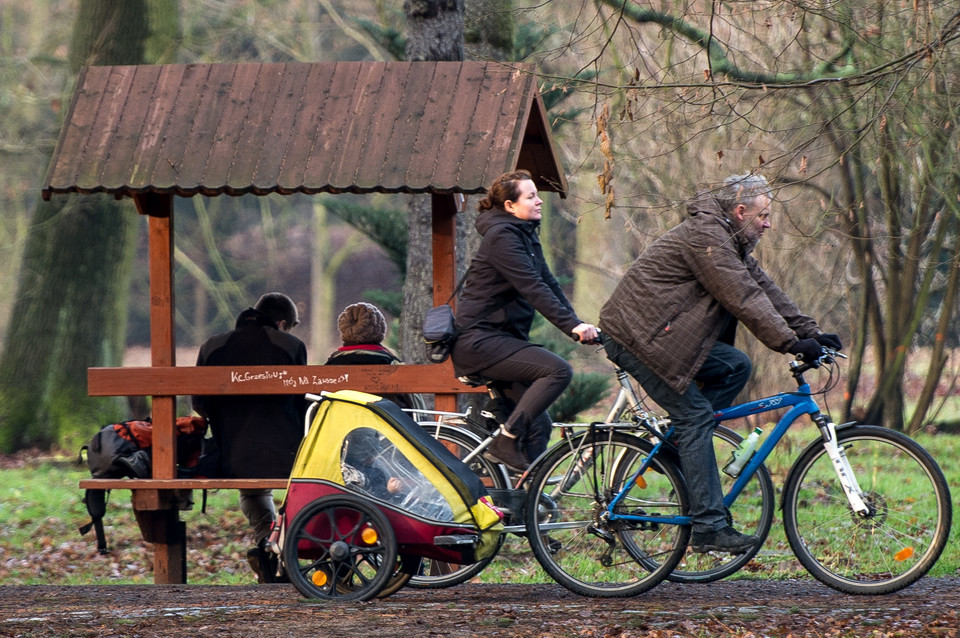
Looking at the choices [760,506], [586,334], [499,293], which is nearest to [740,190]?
[586,334]

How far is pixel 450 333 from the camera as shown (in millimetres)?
5957

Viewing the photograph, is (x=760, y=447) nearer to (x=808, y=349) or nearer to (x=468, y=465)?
(x=808, y=349)

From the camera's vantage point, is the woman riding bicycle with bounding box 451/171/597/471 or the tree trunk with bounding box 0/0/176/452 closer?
the woman riding bicycle with bounding box 451/171/597/471

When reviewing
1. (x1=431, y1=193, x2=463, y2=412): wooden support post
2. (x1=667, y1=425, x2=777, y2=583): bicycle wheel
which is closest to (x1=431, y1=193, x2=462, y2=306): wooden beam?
(x1=431, y1=193, x2=463, y2=412): wooden support post

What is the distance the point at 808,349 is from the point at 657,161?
8.41 meters

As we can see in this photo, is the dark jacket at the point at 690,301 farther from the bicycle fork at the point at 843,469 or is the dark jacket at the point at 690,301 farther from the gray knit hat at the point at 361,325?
the gray knit hat at the point at 361,325

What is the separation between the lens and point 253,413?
24.8 feet

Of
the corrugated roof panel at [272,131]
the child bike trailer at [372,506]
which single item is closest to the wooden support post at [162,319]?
the corrugated roof panel at [272,131]

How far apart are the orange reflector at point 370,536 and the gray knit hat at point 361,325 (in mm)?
2105

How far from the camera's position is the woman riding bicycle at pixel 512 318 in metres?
5.82

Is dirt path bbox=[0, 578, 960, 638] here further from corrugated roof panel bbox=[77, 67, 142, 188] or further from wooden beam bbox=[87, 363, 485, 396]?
corrugated roof panel bbox=[77, 67, 142, 188]

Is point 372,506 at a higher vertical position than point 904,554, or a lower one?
higher

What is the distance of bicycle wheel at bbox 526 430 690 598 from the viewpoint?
18.6 feet

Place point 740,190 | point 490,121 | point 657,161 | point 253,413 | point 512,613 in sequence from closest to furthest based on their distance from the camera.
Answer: point 512,613 → point 740,190 → point 490,121 → point 253,413 → point 657,161
